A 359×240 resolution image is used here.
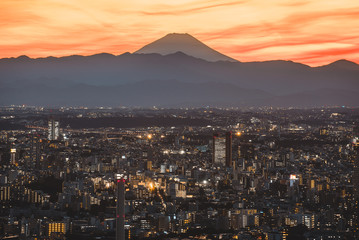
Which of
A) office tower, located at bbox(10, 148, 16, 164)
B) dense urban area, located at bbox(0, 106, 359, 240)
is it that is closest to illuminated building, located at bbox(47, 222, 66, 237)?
dense urban area, located at bbox(0, 106, 359, 240)

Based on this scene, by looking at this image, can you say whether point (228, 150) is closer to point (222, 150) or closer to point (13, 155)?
point (222, 150)

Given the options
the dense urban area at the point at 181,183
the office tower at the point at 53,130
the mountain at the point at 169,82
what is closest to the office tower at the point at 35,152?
the dense urban area at the point at 181,183

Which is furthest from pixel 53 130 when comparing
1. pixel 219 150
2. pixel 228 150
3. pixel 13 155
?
pixel 228 150

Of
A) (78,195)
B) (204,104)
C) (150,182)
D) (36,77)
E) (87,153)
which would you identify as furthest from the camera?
(36,77)

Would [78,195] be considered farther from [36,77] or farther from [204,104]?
[36,77]

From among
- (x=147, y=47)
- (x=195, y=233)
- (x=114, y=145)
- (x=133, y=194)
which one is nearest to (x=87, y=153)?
(x=114, y=145)

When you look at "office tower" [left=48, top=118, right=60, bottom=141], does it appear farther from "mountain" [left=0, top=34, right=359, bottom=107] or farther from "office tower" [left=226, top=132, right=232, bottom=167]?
"mountain" [left=0, top=34, right=359, bottom=107]
